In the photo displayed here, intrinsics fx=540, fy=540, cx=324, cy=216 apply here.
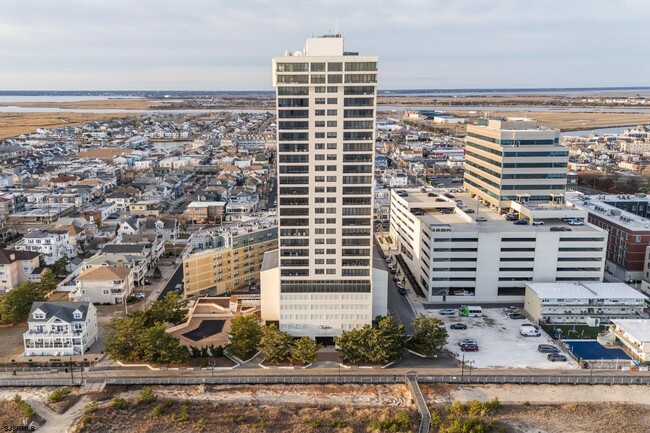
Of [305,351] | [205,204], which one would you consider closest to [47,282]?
[305,351]

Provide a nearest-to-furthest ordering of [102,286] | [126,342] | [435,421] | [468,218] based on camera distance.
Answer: [435,421]
[126,342]
[102,286]
[468,218]

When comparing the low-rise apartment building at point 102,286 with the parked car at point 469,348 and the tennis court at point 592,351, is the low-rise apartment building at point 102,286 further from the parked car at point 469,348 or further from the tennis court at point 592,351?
the tennis court at point 592,351

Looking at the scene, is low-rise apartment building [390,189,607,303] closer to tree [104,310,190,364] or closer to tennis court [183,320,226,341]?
tennis court [183,320,226,341]

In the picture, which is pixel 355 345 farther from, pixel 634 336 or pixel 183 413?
pixel 634 336

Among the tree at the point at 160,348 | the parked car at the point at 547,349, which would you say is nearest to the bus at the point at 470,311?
the parked car at the point at 547,349

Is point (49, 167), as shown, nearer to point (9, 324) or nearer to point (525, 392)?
point (9, 324)

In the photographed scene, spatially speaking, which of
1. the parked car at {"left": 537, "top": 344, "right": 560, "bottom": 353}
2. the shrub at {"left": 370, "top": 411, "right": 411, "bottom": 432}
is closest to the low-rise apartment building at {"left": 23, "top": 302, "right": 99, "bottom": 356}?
the shrub at {"left": 370, "top": 411, "right": 411, "bottom": 432}
